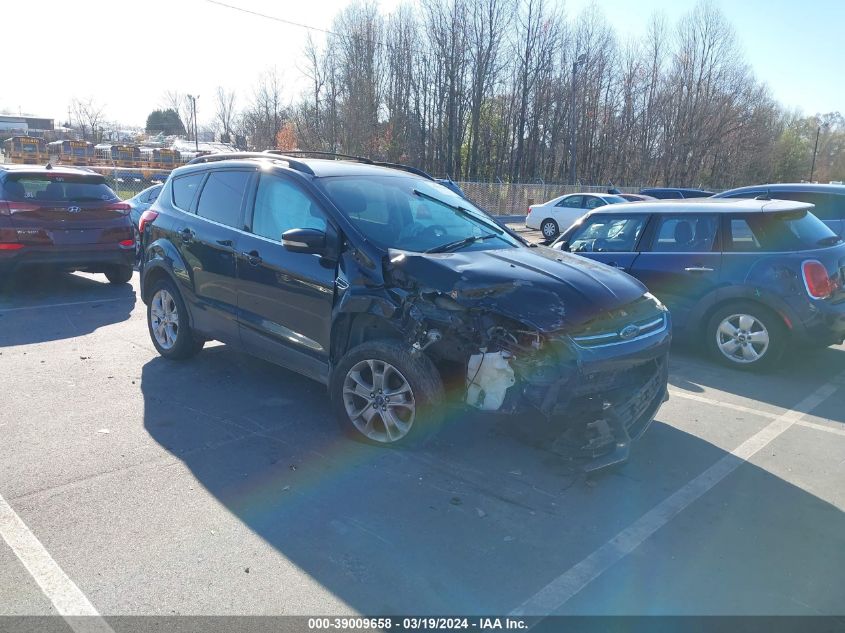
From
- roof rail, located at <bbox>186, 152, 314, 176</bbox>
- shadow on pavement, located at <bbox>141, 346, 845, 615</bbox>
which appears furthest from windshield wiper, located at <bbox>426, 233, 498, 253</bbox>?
shadow on pavement, located at <bbox>141, 346, 845, 615</bbox>

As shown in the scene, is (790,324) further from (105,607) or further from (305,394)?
(105,607)

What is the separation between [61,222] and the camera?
9.09 metres

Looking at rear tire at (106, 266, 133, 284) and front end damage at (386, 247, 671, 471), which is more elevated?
front end damage at (386, 247, 671, 471)

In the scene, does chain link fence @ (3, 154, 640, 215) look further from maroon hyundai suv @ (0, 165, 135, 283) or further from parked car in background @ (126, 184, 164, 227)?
maroon hyundai suv @ (0, 165, 135, 283)

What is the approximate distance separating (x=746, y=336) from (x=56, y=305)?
8543 millimetres

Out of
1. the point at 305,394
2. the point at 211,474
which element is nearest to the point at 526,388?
the point at 211,474

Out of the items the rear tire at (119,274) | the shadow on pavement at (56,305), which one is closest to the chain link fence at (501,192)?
the shadow on pavement at (56,305)

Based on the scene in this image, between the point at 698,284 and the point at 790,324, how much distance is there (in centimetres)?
95

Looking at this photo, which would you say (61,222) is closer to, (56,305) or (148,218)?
(56,305)

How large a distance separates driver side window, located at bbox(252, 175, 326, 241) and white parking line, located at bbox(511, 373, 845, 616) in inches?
110

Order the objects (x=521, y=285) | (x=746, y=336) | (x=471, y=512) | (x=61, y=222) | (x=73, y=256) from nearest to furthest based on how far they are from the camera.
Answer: (x=471, y=512)
(x=521, y=285)
(x=746, y=336)
(x=61, y=222)
(x=73, y=256)

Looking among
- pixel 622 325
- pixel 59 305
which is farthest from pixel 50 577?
pixel 59 305

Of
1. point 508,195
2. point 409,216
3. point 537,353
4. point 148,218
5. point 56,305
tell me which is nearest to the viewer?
point 537,353

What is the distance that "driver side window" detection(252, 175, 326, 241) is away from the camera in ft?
15.8
